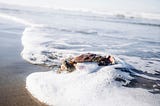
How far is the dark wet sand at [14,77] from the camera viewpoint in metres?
4.63

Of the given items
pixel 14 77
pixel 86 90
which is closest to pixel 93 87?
pixel 86 90

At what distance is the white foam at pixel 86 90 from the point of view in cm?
469

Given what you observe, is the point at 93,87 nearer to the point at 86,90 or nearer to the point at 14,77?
the point at 86,90

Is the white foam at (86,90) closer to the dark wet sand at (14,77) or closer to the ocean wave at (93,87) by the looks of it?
the ocean wave at (93,87)

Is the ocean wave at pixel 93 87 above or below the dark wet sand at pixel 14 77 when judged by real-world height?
above

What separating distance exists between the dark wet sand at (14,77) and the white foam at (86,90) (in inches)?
7.4

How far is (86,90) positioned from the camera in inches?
201

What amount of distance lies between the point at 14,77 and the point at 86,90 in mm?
1879

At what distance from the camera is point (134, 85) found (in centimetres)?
580

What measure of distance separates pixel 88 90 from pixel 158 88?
1.79 m

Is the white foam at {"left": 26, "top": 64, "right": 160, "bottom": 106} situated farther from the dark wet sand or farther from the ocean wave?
the dark wet sand

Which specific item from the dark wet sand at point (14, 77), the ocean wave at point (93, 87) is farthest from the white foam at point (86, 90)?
the dark wet sand at point (14, 77)

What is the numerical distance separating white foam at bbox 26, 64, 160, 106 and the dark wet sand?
0.19 m

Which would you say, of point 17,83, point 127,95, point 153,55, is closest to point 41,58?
point 17,83
